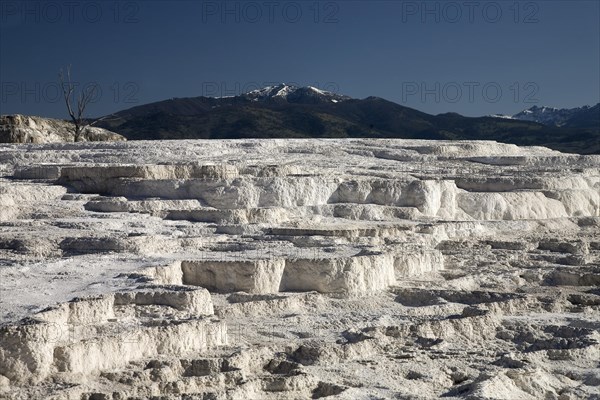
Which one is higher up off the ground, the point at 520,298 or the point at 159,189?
the point at 159,189

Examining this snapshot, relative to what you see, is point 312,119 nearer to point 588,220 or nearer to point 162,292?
point 588,220

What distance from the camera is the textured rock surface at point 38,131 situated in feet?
91.5

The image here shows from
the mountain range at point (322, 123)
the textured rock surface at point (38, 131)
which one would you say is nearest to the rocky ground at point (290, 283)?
the textured rock surface at point (38, 131)

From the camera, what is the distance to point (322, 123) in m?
62.7

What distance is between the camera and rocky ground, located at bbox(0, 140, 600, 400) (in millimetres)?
7461

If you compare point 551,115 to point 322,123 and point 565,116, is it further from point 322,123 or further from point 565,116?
point 322,123

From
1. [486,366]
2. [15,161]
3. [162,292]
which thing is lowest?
[486,366]

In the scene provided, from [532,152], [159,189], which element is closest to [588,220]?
[159,189]

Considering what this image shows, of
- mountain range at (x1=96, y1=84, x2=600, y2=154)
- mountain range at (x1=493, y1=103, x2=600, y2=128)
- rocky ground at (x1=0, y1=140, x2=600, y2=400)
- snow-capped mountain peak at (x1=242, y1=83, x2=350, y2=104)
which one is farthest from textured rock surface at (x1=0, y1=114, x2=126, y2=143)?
mountain range at (x1=493, y1=103, x2=600, y2=128)

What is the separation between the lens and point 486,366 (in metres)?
8.48

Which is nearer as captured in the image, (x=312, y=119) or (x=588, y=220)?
(x=588, y=220)

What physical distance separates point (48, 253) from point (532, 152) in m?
20.5

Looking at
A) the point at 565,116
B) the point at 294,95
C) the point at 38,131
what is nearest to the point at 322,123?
the point at 294,95

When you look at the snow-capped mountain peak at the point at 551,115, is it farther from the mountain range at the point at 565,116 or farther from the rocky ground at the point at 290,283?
the rocky ground at the point at 290,283
